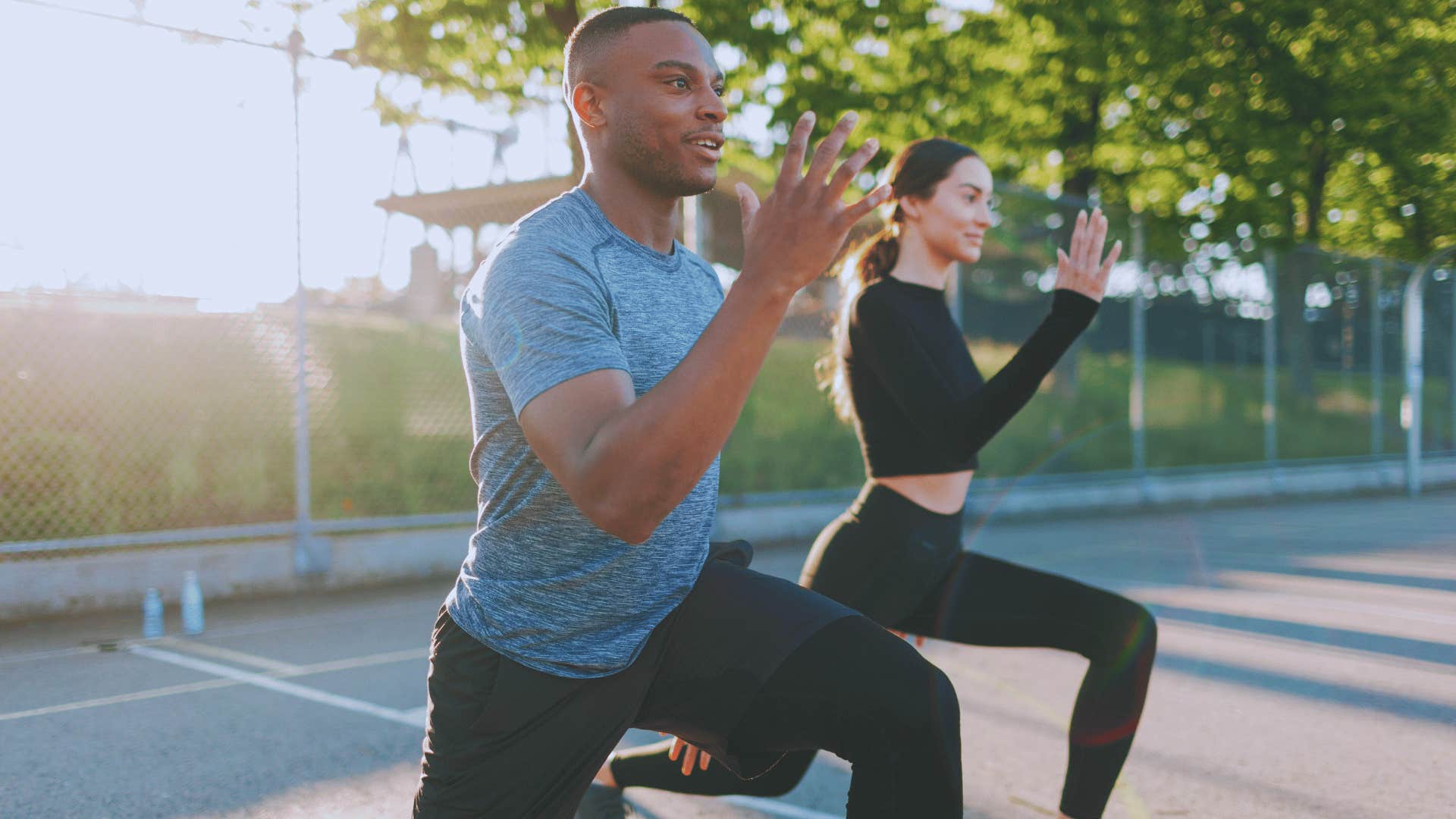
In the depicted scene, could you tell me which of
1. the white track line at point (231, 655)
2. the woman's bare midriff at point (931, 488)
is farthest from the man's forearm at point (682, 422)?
the white track line at point (231, 655)

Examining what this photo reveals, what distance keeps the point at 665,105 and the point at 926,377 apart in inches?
52.7

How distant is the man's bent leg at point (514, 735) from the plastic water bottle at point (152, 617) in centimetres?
540

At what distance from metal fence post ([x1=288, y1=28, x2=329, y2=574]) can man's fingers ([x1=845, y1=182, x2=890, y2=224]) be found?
7.11m

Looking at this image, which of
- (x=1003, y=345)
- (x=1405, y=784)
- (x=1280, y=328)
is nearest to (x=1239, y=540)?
(x=1003, y=345)

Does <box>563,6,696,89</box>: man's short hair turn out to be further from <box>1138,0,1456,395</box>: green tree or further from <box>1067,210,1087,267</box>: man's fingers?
<box>1138,0,1456,395</box>: green tree

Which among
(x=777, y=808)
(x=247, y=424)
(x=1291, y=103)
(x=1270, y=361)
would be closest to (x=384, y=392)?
(x=247, y=424)

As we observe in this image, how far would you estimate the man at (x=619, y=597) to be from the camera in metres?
1.94

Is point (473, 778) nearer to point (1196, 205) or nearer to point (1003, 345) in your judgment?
point (1003, 345)

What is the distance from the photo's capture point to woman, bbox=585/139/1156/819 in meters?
2.99

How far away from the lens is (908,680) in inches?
79.7

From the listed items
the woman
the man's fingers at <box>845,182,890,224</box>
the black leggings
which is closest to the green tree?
the woman

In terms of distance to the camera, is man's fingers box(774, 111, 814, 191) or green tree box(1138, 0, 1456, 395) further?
green tree box(1138, 0, 1456, 395)

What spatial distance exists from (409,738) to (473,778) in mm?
2857

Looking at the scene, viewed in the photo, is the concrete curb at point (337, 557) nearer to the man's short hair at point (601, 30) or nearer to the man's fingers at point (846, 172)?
the man's short hair at point (601, 30)
